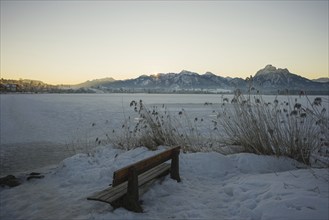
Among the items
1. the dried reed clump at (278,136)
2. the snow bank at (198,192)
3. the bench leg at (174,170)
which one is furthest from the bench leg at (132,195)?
the dried reed clump at (278,136)

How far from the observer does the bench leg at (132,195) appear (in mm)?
4504

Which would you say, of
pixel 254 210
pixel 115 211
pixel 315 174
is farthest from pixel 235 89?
pixel 115 211

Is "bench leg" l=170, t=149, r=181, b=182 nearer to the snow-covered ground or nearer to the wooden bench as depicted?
the snow-covered ground

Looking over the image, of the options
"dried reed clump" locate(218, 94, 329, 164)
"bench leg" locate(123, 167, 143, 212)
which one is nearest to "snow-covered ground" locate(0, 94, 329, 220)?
"bench leg" locate(123, 167, 143, 212)

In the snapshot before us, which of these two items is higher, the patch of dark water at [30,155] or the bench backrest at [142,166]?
the bench backrest at [142,166]

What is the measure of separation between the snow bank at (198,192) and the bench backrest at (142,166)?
0.58m

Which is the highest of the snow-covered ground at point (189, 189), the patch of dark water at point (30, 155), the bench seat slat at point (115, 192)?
the bench seat slat at point (115, 192)

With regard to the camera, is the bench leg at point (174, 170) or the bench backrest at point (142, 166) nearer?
the bench backrest at point (142, 166)

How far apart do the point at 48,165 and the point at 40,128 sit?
852 cm

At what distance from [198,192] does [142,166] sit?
1.42m

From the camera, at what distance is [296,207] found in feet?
12.9

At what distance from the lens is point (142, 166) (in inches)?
188

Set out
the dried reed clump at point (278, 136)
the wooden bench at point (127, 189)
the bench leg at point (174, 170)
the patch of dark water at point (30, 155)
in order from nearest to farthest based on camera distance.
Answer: the wooden bench at point (127, 189)
the bench leg at point (174, 170)
the dried reed clump at point (278, 136)
the patch of dark water at point (30, 155)

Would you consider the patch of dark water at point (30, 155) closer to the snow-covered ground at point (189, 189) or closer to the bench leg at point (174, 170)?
the snow-covered ground at point (189, 189)
